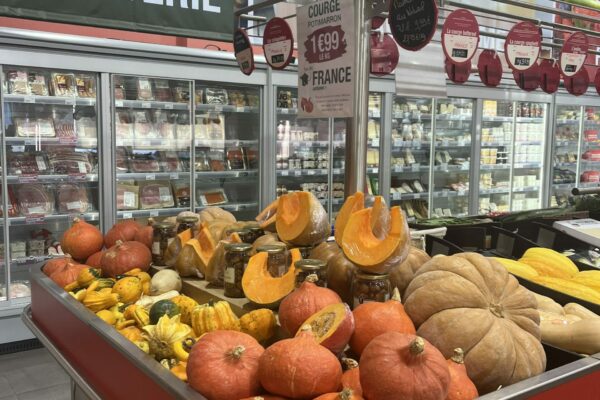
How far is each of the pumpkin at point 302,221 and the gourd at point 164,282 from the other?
18.0 inches

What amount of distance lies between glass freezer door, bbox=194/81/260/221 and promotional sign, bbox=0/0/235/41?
513 millimetres

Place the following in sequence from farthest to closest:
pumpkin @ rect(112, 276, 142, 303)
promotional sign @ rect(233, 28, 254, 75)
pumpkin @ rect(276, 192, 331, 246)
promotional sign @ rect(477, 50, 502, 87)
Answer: promotional sign @ rect(477, 50, 502, 87), promotional sign @ rect(233, 28, 254, 75), pumpkin @ rect(112, 276, 142, 303), pumpkin @ rect(276, 192, 331, 246)

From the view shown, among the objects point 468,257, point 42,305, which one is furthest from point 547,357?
point 42,305

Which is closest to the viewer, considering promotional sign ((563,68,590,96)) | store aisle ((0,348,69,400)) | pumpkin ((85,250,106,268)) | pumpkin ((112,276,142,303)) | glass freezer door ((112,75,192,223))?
pumpkin ((112,276,142,303))

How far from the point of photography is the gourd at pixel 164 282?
211cm

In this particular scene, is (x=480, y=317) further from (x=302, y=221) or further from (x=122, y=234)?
(x=122, y=234)

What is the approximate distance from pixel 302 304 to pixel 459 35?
2.86m

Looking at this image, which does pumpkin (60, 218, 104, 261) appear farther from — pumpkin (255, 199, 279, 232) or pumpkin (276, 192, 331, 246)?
pumpkin (276, 192, 331, 246)

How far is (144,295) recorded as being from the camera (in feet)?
7.16

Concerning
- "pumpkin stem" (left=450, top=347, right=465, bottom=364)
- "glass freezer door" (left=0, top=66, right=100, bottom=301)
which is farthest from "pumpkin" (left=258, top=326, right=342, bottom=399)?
"glass freezer door" (left=0, top=66, right=100, bottom=301)

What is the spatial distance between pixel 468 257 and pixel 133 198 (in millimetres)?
3806

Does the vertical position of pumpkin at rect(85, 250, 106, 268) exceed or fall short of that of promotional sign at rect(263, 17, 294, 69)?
it falls short

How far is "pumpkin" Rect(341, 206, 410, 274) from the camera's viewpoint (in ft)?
4.98

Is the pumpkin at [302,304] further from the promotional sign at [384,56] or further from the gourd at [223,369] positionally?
the promotional sign at [384,56]
